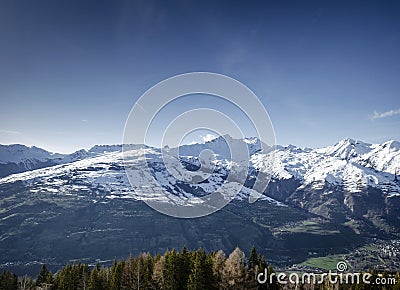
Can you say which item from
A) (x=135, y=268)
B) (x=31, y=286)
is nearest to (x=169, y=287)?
(x=135, y=268)

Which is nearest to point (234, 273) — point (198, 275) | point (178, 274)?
point (198, 275)

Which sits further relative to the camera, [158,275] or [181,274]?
[158,275]

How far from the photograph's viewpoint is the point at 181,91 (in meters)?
36.6

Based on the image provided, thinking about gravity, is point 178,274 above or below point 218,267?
below

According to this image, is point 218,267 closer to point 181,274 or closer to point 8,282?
point 181,274

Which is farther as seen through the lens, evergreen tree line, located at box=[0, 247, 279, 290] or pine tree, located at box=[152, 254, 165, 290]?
pine tree, located at box=[152, 254, 165, 290]

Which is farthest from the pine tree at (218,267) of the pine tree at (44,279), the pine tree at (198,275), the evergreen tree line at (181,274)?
the pine tree at (44,279)

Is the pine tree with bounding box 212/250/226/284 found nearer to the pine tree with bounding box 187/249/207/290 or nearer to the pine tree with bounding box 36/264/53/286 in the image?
the pine tree with bounding box 187/249/207/290

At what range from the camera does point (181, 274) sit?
57.4 meters

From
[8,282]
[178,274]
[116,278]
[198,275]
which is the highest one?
[198,275]

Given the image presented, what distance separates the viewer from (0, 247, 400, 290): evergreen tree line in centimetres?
5288

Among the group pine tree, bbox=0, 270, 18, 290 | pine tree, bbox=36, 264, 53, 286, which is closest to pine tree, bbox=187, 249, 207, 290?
pine tree, bbox=36, 264, 53, 286

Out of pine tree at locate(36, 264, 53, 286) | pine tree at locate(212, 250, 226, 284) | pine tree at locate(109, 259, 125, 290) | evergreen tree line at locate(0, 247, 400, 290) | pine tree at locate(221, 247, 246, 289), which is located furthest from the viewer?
pine tree at locate(36, 264, 53, 286)

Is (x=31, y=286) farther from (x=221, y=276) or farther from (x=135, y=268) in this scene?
(x=221, y=276)
